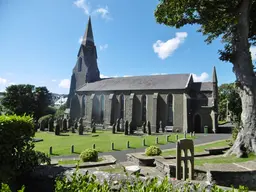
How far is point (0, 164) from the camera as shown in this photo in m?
4.66

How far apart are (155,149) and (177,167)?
13.2 ft

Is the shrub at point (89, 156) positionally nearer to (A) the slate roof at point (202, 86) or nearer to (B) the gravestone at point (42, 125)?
(B) the gravestone at point (42, 125)

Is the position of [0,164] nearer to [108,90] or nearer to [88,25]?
[108,90]

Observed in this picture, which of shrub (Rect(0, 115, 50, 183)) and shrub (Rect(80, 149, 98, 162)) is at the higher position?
shrub (Rect(0, 115, 50, 183))

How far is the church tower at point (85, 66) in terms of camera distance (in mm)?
48281

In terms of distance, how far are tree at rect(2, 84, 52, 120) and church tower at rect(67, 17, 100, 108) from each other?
758cm

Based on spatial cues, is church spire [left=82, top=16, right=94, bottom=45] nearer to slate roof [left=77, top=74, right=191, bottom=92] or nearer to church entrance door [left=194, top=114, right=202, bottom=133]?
slate roof [left=77, top=74, right=191, bottom=92]

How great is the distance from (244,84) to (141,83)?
29.9 m

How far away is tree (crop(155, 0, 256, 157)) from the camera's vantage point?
9.64 m

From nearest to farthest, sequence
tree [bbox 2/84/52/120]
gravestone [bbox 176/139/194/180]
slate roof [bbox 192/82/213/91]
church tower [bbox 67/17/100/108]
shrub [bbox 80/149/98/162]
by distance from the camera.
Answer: gravestone [bbox 176/139/194/180] < shrub [bbox 80/149/98/162] < slate roof [bbox 192/82/213/91] < tree [bbox 2/84/52/120] < church tower [bbox 67/17/100/108]

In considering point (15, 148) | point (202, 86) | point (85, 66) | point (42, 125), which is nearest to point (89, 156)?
point (15, 148)

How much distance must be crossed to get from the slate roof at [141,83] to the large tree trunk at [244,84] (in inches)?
920

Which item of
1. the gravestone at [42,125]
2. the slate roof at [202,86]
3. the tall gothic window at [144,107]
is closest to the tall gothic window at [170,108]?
the tall gothic window at [144,107]

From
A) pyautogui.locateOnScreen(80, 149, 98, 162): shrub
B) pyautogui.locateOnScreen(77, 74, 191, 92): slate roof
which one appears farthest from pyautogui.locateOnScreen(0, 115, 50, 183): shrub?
pyautogui.locateOnScreen(77, 74, 191, 92): slate roof
